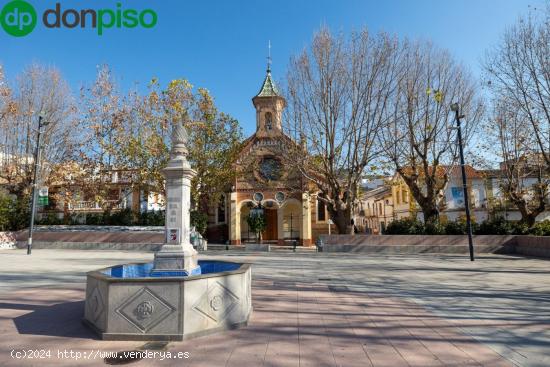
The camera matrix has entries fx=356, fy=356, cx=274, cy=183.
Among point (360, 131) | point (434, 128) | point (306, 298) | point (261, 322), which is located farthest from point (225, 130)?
point (261, 322)

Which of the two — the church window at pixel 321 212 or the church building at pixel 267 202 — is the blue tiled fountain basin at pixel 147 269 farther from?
the church window at pixel 321 212

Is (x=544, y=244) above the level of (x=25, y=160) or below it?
below

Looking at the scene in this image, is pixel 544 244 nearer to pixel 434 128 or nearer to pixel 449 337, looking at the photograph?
pixel 434 128

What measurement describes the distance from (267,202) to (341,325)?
2676cm

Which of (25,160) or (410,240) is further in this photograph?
(25,160)

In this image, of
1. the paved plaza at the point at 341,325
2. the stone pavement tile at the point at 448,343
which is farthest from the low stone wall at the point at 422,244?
the stone pavement tile at the point at 448,343

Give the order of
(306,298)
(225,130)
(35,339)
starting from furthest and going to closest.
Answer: (225,130), (306,298), (35,339)

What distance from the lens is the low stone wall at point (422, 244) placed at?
21.3 meters

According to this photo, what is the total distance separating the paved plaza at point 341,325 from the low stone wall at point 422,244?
33.5ft

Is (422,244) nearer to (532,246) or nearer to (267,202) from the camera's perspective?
(532,246)

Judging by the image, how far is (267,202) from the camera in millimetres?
33062

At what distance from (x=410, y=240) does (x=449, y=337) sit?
57.6 ft

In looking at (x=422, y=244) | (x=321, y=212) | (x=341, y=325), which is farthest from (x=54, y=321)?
(x=321, y=212)

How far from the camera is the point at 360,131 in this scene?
2089cm
